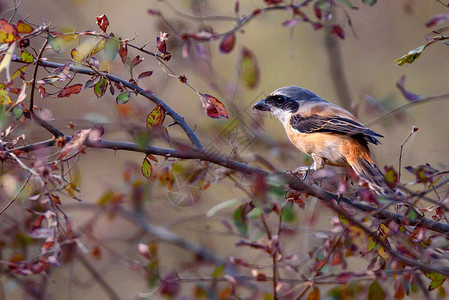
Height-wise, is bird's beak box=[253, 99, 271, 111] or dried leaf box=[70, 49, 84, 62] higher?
dried leaf box=[70, 49, 84, 62]

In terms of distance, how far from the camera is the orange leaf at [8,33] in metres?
2.35

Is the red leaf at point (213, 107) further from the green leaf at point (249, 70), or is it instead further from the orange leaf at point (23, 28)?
the orange leaf at point (23, 28)

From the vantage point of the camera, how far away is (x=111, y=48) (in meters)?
2.62

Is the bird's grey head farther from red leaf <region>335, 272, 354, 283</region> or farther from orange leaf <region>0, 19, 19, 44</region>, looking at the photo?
orange leaf <region>0, 19, 19, 44</region>

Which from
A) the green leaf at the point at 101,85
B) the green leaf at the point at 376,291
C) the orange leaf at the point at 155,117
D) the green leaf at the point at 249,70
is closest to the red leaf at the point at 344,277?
the green leaf at the point at 376,291

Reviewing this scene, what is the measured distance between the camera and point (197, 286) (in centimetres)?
379

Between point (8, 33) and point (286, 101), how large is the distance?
325cm

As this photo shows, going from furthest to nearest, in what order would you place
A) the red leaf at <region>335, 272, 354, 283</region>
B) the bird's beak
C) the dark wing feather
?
the bird's beak → the dark wing feather → the red leaf at <region>335, 272, 354, 283</region>

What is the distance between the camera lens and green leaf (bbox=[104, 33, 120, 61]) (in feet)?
8.58

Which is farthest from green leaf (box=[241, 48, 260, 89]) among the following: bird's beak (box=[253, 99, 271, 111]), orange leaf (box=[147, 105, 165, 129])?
bird's beak (box=[253, 99, 271, 111])

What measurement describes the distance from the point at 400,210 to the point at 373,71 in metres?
6.29

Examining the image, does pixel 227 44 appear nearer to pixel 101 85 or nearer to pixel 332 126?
pixel 101 85

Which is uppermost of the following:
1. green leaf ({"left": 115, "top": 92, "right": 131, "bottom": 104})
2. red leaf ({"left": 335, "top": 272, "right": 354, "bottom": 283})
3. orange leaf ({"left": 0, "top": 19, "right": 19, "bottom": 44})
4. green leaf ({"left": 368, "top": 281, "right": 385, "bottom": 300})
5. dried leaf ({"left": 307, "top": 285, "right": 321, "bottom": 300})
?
orange leaf ({"left": 0, "top": 19, "right": 19, "bottom": 44})

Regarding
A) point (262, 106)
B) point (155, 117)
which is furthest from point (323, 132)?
point (155, 117)
